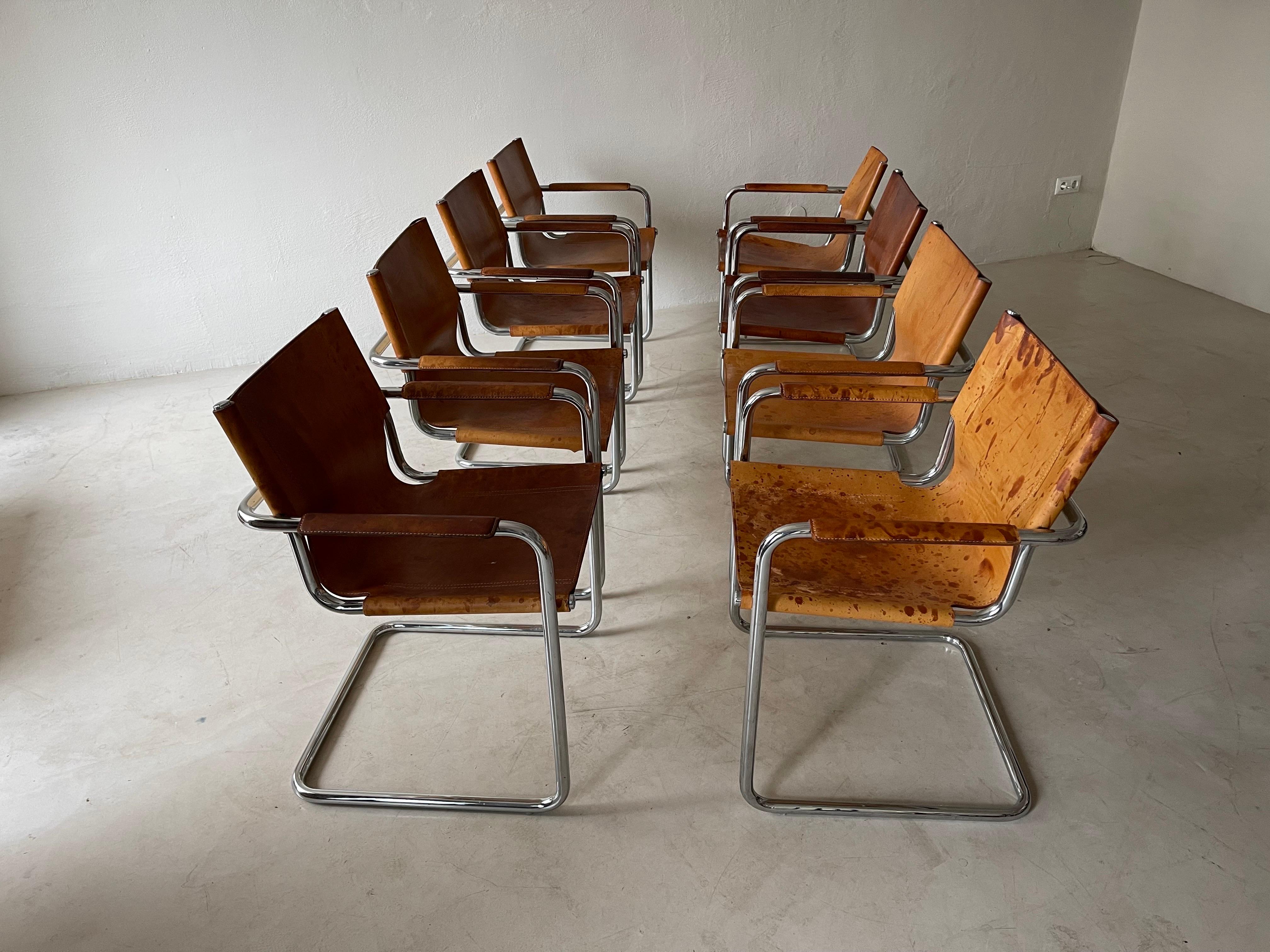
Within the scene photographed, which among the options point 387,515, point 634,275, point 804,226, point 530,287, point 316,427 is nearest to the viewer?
point 387,515

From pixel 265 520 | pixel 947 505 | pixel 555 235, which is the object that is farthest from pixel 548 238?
→ pixel 265 520

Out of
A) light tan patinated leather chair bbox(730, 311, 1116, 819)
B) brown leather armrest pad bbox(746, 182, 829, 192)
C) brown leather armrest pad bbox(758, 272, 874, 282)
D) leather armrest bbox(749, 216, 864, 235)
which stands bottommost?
light tan patinated leather chair bbox(730, 311, 1116, 819)

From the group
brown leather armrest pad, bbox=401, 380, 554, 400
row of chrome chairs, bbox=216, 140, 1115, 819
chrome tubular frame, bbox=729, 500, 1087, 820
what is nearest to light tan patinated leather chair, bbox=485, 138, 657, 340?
row of chrome chairs, bbox=216, 140, 1115, 819

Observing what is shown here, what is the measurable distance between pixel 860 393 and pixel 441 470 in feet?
3.13

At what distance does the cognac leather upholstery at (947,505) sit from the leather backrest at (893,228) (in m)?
0.74

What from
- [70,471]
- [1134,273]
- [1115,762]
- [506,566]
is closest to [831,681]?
[1115,762]

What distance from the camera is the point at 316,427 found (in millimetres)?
1514

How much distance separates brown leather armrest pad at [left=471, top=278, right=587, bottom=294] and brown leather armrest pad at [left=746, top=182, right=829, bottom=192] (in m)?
1.21

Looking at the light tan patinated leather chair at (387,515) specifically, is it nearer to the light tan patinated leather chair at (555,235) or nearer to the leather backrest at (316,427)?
the leather backrest at (316,427)

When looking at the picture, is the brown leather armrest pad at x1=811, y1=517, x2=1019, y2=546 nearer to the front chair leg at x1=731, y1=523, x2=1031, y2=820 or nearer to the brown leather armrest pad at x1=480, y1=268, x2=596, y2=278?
the front chair leg at x1=731, y1=523, x2=1031, y2=820

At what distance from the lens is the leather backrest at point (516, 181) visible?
3002mm

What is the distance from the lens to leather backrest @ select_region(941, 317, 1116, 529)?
1.26 meters

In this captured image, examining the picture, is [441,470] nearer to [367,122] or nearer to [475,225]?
[475,225]

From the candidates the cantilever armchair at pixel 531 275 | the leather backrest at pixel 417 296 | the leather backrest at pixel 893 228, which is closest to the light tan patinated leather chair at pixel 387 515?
the leather backrest at pixel 417 296
